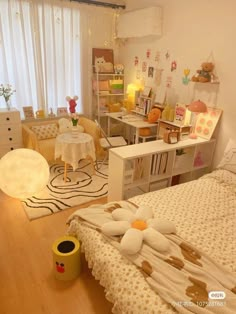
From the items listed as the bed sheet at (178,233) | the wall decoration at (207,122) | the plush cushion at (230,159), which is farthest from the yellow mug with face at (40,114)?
the plush cushion at (230,159)

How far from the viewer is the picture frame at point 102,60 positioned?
4309mm

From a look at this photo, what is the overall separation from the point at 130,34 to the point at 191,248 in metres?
3.52

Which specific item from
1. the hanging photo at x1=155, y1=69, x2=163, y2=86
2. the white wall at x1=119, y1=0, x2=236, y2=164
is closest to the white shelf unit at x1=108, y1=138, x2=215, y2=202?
the white wall at x1=119, y1=0, x2=236, y2=164

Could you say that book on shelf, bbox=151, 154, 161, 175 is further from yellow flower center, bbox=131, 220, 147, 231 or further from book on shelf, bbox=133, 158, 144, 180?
yellow flower center, bbox=131, 220, 147, 231

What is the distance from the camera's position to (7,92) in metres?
3.69

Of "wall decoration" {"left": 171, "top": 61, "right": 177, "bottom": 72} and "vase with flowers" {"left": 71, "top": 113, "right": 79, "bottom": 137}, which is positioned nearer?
"vase with flowers" {"left": 71, "top": 113, "right": 79, "bottom": 137}

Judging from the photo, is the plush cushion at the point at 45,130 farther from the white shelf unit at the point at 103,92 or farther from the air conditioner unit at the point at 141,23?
the air conditioner unit at the point at 141,23

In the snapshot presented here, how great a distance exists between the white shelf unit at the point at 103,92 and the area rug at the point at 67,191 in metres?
1.28

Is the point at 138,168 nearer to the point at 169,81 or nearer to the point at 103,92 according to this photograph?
the point at 169,81

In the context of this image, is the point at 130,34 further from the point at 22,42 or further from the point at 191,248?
the point at 191,248

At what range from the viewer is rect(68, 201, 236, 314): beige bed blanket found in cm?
122

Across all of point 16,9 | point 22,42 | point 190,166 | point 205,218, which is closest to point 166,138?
point 190,166

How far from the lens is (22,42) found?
3652 mm

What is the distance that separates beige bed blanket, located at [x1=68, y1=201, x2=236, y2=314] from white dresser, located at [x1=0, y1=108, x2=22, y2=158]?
271 centimetres
